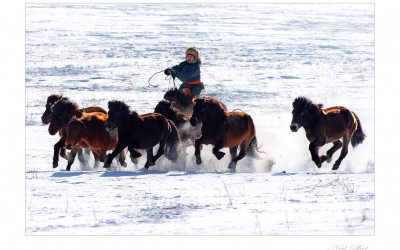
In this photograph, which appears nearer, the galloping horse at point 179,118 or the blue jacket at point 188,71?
the galloping horse at point 179,118

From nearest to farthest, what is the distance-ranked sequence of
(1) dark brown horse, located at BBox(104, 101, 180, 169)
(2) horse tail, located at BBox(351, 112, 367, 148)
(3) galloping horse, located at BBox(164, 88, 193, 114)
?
(1) dark brown horse, located at BBox(104, 101, 180, 169)
(3) galloping horse, located at BBox(164, 88, 193, 114)
(2) horse tail, located at BBox(351, 112, 367, 148)

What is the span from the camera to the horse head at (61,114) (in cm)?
1152

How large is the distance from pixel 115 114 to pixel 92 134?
703mm

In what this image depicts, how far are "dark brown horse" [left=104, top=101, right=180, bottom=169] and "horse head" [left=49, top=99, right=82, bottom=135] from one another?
1109mm

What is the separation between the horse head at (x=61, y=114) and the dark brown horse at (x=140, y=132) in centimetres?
111

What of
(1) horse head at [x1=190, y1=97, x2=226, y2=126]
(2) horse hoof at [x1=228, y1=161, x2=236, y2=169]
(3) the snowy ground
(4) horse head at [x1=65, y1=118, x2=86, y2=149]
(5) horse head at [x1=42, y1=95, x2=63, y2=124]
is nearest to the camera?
(3) the snowy ground

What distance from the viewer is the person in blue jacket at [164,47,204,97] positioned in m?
12.6

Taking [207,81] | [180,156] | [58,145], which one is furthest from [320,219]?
[207,81]

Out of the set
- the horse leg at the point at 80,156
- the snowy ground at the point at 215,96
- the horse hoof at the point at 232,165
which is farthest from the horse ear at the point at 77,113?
the horse hoof at the point at 232,165

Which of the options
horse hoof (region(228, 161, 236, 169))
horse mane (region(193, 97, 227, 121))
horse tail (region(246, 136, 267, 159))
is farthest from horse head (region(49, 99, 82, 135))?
horse tail (region(246, 136, 267, 159))

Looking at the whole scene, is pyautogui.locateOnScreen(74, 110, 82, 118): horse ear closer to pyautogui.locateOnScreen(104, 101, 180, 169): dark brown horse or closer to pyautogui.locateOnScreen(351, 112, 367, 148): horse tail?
pyautogui.locateOnScreen(104, 101, 180, 169): dark brown horse

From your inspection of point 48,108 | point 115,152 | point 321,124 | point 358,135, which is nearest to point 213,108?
point 115,152

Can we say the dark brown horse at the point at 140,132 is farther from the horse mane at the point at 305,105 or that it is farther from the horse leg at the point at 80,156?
the horse mane at the point at 305,105

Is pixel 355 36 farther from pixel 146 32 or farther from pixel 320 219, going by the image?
pixel 320 219
